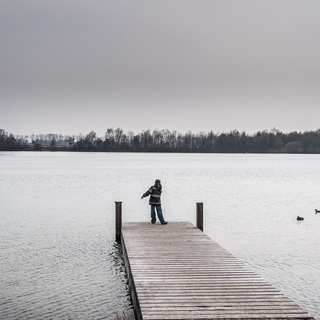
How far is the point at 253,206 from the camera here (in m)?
36.2

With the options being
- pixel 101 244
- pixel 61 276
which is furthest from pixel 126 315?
pixel 101 244

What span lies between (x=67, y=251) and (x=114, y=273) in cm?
408

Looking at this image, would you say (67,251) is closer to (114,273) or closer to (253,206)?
(114,273)

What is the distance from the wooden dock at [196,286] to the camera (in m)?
9.13

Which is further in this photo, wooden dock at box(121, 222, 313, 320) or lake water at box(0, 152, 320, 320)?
lake water at box(0, 152, 320, 320)

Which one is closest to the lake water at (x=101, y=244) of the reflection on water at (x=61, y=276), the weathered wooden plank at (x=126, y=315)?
the reflection on water at (x=61, y=276)

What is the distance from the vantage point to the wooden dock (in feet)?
30.0

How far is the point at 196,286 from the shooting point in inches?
427

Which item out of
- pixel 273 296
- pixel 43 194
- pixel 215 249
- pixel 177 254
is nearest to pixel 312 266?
pixel 215 249

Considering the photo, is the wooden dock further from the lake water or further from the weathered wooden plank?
the lake water

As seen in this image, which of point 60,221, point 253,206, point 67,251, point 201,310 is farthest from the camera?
point 253,206

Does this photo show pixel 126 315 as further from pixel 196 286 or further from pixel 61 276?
pixel 61 276

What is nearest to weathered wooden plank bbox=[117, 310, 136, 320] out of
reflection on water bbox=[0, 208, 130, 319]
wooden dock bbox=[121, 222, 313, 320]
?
wooden dock bbox=[121, 222, 313, 320]

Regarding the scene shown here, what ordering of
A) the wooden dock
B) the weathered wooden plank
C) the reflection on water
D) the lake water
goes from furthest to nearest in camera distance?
the lake water < the reflection on water < the weathered wooden plank < the wooden dock
